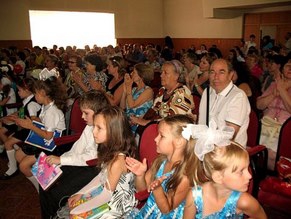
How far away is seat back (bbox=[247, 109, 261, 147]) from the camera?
2.81m

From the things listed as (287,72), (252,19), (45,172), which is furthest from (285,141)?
(252,19)

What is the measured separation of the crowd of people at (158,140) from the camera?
5.13ft

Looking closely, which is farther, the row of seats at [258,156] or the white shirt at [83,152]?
the white shirt at [83,152]

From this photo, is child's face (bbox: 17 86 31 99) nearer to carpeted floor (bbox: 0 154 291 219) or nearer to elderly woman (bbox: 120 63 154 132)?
carpeted floor (bbox: 0 154 291 219)

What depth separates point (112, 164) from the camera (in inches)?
80.0

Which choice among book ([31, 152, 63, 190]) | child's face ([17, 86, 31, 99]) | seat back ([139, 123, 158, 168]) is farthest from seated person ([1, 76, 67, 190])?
seat back ([139, 123, 158, 168])

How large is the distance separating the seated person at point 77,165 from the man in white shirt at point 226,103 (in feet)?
3.20

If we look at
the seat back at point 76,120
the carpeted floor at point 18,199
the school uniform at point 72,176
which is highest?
the seat back at point 76,120

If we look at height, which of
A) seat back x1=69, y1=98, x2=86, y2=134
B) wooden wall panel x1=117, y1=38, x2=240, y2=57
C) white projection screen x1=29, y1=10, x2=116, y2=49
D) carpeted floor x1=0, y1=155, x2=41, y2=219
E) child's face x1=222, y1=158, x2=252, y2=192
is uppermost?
white projection screen x1=29, y1=10, x2=116, y2=49

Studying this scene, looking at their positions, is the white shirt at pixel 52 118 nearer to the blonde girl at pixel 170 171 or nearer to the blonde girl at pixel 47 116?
the blonde girl at pixel 47 116

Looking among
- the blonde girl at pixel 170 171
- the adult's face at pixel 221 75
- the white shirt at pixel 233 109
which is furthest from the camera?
the adult's face at pixel 221 75

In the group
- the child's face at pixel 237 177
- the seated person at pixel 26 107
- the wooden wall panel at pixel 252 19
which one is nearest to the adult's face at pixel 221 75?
the child's face at pixel 237 177

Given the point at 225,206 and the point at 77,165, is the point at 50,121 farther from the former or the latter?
the point at 225,206

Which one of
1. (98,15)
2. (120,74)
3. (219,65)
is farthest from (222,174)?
(98,15)
